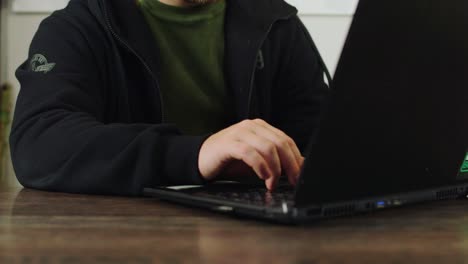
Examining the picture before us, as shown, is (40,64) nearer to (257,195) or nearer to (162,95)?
(162,95)

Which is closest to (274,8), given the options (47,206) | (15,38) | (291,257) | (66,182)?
(66,182)

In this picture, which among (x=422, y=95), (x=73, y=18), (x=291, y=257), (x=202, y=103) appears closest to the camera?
(x=291, y=257)

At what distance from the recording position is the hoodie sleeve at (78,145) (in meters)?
0.70

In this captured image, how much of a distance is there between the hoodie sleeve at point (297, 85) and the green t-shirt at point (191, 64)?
175 mm

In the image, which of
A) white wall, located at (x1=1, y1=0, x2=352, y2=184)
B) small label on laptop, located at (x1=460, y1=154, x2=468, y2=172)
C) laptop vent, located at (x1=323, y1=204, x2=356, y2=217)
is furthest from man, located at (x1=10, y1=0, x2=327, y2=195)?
white wall, located at (x1=1, y1=0, x2=352, y2=184)

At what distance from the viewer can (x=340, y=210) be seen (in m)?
0.49

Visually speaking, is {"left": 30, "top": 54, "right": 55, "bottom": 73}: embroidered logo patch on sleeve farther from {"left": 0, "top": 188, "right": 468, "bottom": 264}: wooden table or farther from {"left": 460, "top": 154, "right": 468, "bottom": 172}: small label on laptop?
{"left": 460, "top": 154, "right": 468, "bottom": 172}: small label on laptop

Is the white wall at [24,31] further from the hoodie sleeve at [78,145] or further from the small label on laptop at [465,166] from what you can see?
the small label on laptop at [465,166]

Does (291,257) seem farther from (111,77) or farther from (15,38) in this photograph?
(15,38)

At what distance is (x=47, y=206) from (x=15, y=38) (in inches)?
61.6

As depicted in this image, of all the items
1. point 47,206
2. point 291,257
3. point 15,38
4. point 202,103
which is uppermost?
point 291,257

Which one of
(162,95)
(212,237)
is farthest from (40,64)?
(212,237)

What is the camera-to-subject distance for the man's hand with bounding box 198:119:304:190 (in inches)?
22.8

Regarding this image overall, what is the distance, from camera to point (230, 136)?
62 centimetres
